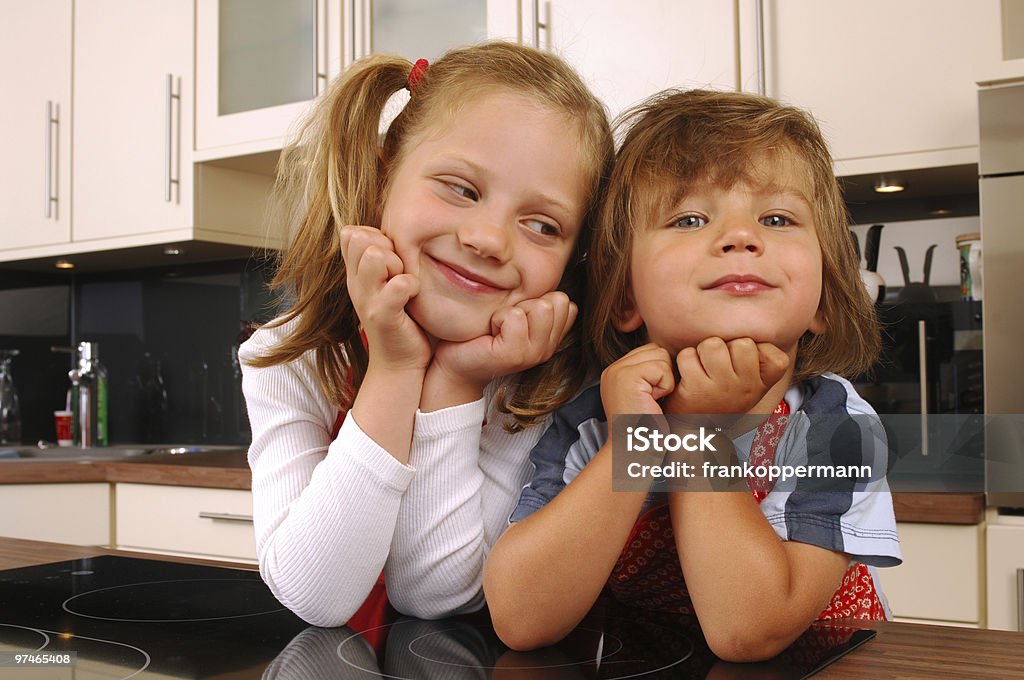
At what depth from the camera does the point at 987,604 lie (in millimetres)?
1424

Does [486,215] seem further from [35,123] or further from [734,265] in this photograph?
[35,123]

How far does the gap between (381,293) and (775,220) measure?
0.27 metres

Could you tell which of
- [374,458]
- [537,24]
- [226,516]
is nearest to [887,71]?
[537,24]

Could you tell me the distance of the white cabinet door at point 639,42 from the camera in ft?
5.93

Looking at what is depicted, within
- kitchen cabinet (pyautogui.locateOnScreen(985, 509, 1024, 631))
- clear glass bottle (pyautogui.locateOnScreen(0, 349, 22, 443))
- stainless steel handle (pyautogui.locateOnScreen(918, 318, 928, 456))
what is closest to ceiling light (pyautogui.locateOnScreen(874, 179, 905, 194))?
stainless steel handle (pyautogui.locateOnScreen(918, 318, 928, 456))

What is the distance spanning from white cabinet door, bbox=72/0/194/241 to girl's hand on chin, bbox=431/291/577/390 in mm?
1886

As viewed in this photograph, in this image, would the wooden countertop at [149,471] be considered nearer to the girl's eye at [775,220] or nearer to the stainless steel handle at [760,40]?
the stainless steel handle at [760,40]

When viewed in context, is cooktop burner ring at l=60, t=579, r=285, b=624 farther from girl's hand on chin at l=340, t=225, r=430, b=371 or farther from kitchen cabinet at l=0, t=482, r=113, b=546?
kitchen cabinet at l=0, t=482, r=113, b=546

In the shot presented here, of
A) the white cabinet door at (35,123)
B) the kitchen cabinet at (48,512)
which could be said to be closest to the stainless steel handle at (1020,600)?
the kitchen cabinet at (48,512)

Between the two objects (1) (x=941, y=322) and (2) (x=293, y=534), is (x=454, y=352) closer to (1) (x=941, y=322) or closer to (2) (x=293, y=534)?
(2) (x=293, y=534)

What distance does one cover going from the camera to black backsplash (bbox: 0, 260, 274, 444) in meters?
2.77

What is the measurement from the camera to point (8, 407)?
9.47 ft

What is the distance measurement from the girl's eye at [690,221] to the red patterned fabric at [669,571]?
0.48 ft

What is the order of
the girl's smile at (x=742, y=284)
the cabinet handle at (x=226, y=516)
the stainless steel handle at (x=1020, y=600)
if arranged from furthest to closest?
the cabinet handle at (x=226, y=516) → the stainless steel handle at (x=1020, y=600) → the girl's smile at (x=742, y=284)
